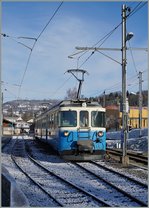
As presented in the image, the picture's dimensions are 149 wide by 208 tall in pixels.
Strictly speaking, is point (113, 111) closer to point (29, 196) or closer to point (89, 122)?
point (89, 122)

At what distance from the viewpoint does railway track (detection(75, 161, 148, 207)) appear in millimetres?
9780

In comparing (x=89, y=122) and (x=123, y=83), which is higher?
(x=123, y=83)

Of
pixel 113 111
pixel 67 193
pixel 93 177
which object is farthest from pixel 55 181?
pixel 113 111

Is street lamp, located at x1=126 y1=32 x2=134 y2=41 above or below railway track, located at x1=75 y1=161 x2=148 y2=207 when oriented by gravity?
above

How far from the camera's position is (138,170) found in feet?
50.6

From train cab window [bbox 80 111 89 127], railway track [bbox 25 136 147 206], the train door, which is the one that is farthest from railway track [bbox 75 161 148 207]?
train cab window [bbox 80 111 89 127]

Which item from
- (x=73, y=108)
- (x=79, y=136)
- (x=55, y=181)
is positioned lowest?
(x=55, y=181)

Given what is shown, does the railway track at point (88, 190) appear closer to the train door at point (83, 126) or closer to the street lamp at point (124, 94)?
the street lamp at point (124, 94)

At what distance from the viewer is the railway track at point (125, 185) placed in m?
9.78

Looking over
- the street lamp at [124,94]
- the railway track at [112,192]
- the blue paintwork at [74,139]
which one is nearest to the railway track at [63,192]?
the railway track at [112,192]

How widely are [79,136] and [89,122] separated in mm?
794

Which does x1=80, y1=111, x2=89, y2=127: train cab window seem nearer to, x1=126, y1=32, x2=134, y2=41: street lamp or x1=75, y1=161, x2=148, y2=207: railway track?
x1=75, y1=161, x2=148, y2=207: railway track

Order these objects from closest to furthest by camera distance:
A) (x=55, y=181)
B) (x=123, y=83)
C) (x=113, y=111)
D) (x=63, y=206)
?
(x=63, y=206) < (x=55, y=181) < (x=123, y=83) < (x=113, y=111)

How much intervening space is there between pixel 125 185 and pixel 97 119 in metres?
7.12
